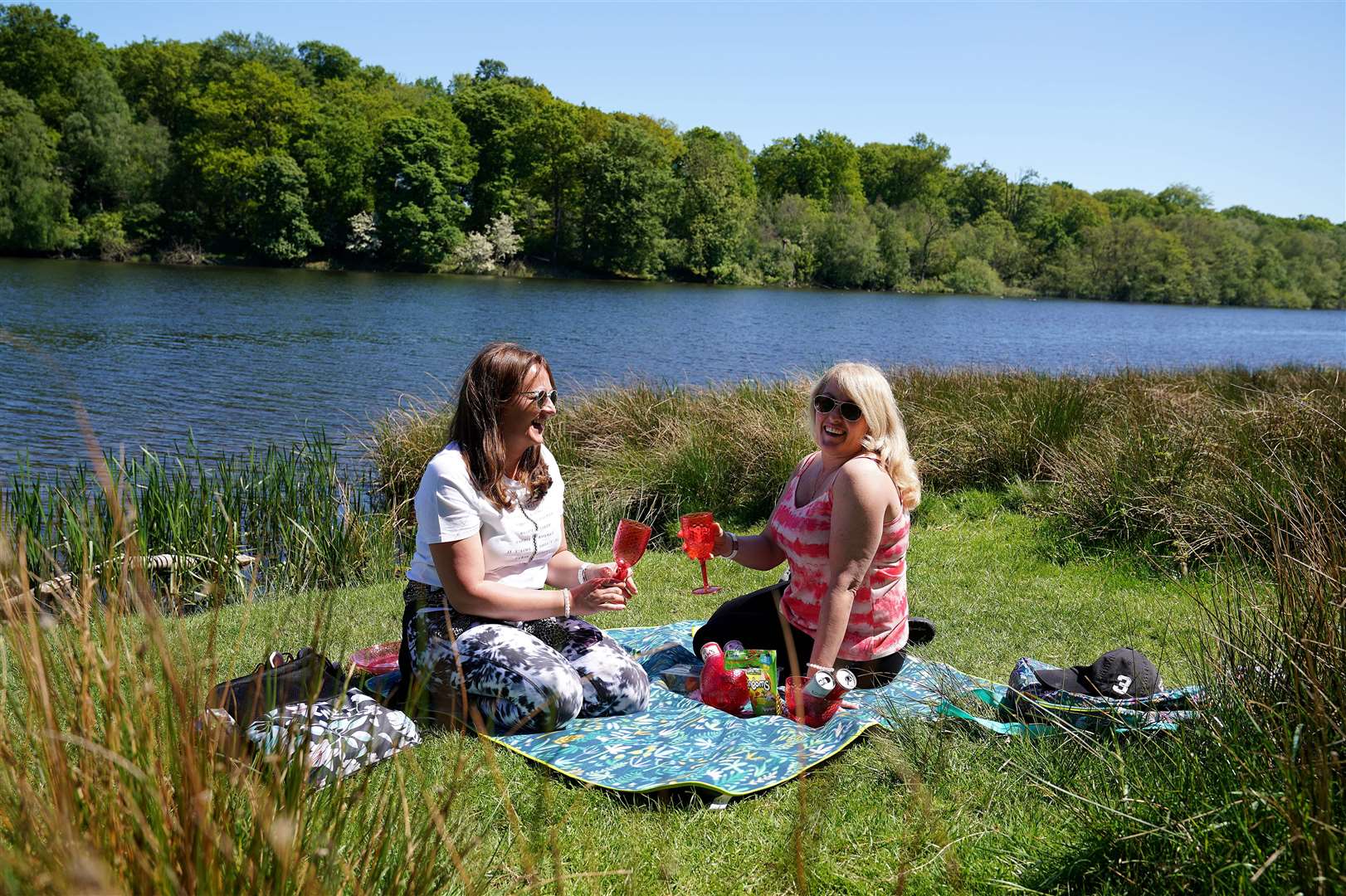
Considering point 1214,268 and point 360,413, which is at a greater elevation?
point 1214,268

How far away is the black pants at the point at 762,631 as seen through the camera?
171 inches

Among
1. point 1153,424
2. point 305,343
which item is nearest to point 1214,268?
point 305,343

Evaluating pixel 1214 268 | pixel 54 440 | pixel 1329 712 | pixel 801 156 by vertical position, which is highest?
pixel 801 156

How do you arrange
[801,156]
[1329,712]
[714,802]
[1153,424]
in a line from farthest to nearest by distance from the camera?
[801,156] → [1153,424] → [714,802] → [1329,712]

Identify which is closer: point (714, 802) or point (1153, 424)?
point (714, 802)

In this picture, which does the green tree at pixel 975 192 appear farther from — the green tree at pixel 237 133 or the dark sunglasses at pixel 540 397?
the dark sunglasses at pixel 540 397

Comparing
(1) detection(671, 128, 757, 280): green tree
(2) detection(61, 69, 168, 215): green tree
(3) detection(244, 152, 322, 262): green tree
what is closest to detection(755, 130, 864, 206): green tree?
(1) detection(671, 128, 757, 280): green tree

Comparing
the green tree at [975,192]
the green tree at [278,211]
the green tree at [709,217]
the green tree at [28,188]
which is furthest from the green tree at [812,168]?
the green tree at [28,188]

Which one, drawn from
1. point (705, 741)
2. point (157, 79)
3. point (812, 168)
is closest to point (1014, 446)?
point (705, 741)

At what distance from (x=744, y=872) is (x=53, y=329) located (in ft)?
84.1

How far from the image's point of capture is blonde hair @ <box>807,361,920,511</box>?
4023 mm

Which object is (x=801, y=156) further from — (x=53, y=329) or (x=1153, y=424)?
(x=1153, y=424)

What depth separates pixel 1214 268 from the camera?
267 feet

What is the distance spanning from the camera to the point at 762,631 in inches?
179
